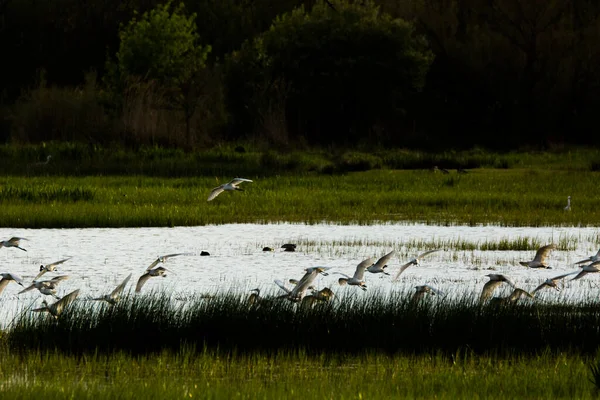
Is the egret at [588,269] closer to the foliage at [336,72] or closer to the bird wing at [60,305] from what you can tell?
the bird wing at [60,305]

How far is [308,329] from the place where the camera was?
9.19 m

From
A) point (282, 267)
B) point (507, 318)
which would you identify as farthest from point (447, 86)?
point (507, 318)

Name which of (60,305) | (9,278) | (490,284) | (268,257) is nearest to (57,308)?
(60,305)

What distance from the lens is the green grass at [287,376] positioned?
7008mm

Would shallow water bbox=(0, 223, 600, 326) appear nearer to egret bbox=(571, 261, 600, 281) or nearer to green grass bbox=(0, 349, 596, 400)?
egret bbox=(571, 261, 600, 281)

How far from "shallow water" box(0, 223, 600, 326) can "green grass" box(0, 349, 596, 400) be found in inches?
73.8

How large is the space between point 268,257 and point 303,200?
24.8 feet

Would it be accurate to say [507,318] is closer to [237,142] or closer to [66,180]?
[66,180]

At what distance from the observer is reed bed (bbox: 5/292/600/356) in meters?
8.92

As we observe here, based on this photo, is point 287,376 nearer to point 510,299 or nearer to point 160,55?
point 510,299

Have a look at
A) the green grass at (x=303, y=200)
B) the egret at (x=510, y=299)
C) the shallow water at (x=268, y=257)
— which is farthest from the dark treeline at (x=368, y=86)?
the egret at (x=510, y=299)

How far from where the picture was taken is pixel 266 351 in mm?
8852

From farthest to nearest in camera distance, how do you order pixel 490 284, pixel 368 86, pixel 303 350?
pixel 368 86 → pixel 490 284 → pixel 303 350

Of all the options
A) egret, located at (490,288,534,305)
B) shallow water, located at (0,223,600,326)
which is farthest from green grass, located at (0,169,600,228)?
egret, located at (490,288,534,305)
